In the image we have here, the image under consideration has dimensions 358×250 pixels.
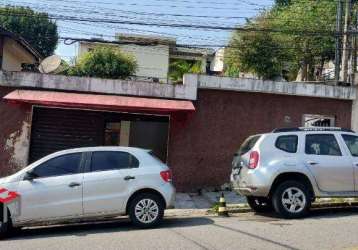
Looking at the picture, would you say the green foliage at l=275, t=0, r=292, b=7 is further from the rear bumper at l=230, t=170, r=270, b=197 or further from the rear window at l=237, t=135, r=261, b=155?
the rear bumper at l=230, t=170, r=270, b=197

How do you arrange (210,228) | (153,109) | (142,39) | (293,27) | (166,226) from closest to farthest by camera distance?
1. (210,228)
2. (166,226)
3. (153,109)
4. (293,27)
5. (142,39)

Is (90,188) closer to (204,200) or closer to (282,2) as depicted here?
(204,200)

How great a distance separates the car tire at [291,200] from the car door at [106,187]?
2.95 meters

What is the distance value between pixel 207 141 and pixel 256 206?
4.41 meters

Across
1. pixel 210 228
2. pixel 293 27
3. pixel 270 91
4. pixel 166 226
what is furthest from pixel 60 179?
pixel 293 27

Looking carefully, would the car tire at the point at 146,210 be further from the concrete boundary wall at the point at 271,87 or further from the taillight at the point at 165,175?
the concrete boundary wall at the point at 271,87

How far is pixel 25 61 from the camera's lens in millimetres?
25031

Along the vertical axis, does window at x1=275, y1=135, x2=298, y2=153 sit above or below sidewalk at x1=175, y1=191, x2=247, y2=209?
above

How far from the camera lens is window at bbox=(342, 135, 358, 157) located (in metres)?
11.2

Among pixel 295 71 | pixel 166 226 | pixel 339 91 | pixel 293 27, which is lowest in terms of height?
pixel 166 226

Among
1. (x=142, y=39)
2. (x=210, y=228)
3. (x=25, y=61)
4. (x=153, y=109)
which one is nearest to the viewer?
(x=210, y=228)

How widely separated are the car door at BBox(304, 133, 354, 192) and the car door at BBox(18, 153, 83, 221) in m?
4.66

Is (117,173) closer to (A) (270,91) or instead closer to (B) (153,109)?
(B) (153,109)

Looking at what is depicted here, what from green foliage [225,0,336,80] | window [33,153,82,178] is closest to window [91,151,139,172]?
window [33,153,82,178]
